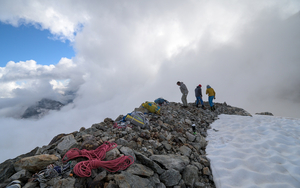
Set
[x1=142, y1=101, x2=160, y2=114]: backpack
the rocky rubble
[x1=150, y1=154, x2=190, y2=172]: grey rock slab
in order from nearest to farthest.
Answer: the rocky rubble, [x1=150, y1=154, x2=190, y2=172]: grey rock slab, [x1=142, y1=101, x2=160, y2=114]: backpack

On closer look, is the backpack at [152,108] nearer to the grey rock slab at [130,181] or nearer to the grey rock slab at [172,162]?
the grey rock slab at [172,162]

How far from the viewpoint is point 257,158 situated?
14.6 ft

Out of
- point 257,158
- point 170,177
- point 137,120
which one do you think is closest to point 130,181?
point 170,177

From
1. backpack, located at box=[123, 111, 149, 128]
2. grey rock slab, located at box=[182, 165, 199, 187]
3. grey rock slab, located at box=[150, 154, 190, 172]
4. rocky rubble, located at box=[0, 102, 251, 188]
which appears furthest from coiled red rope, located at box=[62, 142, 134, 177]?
backpack, located at box=[123, 111, 149, 128]

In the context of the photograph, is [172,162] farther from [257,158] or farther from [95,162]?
[257,158]

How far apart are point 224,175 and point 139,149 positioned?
9.30 ft

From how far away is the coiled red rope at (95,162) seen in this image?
310 cm

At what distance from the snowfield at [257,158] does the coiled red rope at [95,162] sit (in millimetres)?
2787

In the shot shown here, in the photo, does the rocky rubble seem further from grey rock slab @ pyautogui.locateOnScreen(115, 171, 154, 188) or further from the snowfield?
the snowfield

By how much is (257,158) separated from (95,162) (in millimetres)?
5431

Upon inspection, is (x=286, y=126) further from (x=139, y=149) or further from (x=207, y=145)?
(x=139, y=149)

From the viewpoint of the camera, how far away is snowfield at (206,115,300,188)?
3549 mm

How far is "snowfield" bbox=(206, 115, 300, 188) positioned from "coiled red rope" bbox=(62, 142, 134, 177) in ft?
9.14

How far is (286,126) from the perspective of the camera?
288 inches
